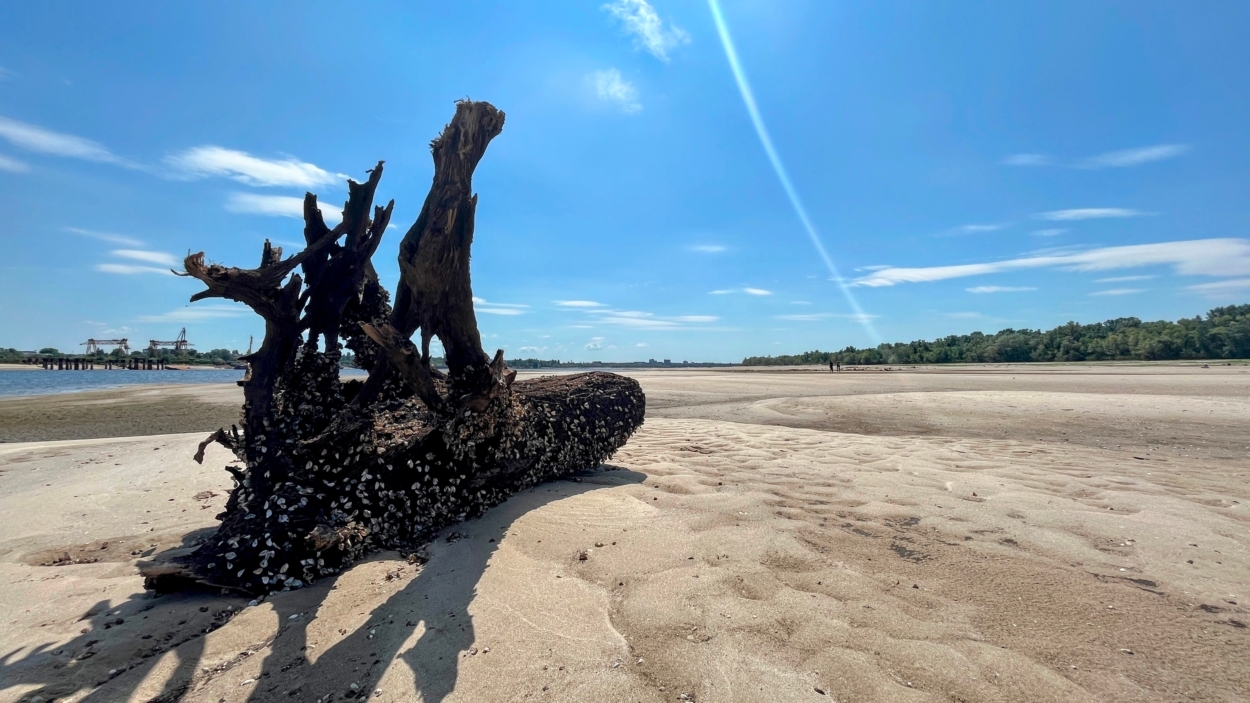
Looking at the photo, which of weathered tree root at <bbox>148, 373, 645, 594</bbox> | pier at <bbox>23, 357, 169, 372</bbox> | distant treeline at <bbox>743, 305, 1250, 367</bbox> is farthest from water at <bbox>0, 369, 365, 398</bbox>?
distant treeline at <bbox>743, 305, 1250, 367</bbox>

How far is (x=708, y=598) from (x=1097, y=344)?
208 ft

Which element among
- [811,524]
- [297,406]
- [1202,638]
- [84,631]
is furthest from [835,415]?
[84,631]

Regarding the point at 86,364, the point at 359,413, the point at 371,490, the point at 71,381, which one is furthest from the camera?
the point at 86,364

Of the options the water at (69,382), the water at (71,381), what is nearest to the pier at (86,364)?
the water at (71,381)

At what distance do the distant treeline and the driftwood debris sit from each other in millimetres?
54339

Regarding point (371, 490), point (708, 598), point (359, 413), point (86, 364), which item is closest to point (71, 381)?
point (359, 413)

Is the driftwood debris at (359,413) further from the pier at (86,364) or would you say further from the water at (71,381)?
the pier at (86,364)

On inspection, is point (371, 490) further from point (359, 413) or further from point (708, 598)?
point (708, 598)

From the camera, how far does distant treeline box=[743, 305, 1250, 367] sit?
1688 inches

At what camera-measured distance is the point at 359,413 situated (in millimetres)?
4684

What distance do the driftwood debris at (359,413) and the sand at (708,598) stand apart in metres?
0.28

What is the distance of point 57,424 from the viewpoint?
13.6 metres

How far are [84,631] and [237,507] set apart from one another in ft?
3.38

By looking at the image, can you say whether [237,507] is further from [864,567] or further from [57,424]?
[57,424]
